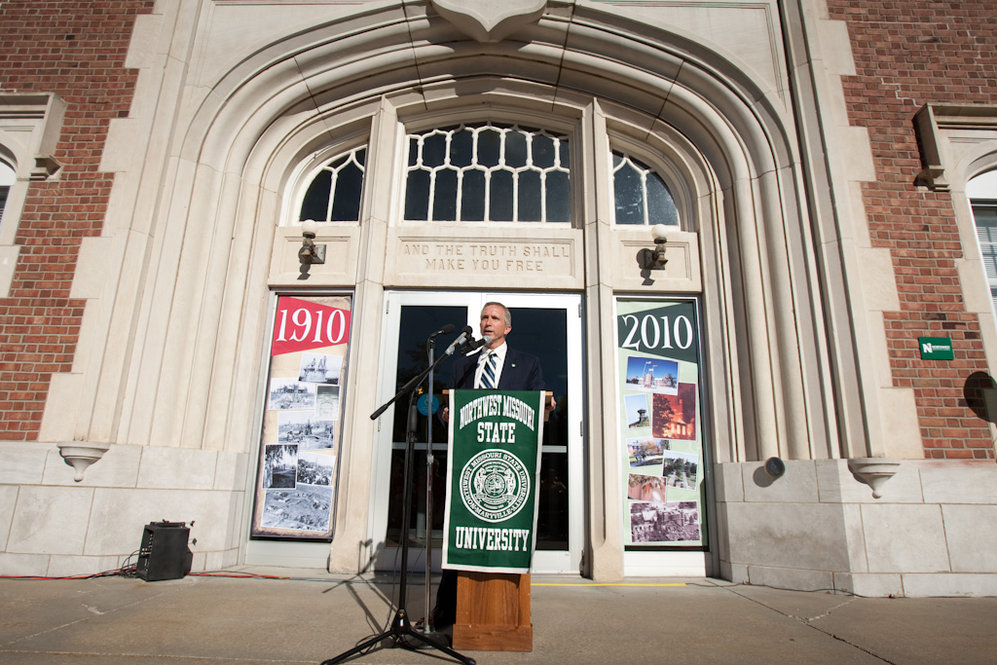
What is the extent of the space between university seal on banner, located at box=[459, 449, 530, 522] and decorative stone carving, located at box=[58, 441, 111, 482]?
139 inches

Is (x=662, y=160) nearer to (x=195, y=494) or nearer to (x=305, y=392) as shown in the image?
(x=305, y=392)

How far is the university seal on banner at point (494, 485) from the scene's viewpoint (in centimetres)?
284

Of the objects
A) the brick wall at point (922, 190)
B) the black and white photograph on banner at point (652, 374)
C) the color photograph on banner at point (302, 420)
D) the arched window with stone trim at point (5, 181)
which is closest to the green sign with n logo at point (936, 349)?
the brick wall at point (922, 190)

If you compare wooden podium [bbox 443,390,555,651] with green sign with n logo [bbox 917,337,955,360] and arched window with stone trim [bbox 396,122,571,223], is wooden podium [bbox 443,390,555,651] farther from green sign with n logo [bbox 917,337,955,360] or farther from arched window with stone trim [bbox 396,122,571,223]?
green sign with n logo [bbox 917,337,955,360]

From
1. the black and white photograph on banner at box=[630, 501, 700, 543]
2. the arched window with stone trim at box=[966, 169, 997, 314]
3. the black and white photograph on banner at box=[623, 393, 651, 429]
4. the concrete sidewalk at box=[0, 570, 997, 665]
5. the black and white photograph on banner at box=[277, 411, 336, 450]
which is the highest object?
the arched window with stone trim at box=[966, 169, 997, 314]

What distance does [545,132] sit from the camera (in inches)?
257

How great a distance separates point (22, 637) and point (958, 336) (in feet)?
23.1

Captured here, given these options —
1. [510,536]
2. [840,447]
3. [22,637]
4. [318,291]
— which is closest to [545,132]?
[318,291]

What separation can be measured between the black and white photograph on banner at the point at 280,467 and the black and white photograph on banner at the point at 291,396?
39 cm

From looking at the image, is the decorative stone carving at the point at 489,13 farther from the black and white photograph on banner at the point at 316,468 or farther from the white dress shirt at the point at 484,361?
the black and white photograph on banner at the point at 316,468

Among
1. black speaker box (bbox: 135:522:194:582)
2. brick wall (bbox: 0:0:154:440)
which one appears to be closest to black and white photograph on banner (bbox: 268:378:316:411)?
black speaker box (bbox: 135:522:194:582)

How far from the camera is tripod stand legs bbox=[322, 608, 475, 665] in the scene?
2.46 m

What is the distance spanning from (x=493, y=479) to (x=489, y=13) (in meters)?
5.14

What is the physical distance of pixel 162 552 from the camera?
4.29m
